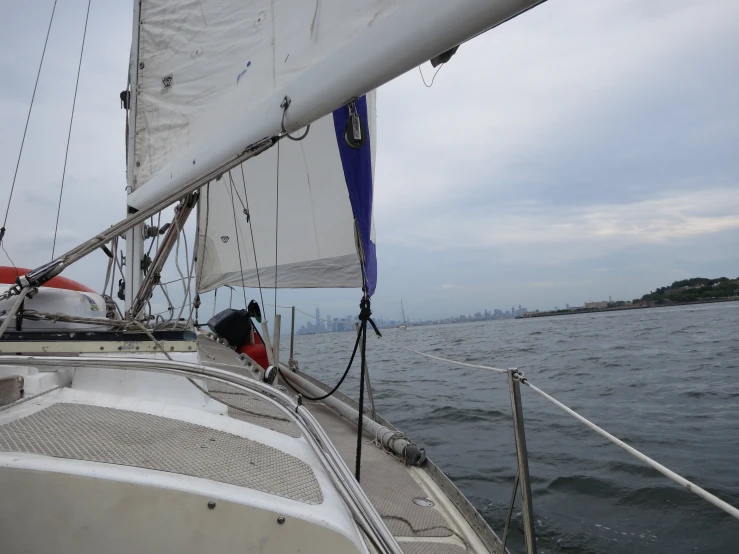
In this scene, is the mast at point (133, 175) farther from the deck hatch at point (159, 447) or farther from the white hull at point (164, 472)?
the deck hatch at point (159, 447)

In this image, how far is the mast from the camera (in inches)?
136

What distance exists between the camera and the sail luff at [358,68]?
51.3 inches

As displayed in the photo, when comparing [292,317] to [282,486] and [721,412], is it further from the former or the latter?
[721,412]

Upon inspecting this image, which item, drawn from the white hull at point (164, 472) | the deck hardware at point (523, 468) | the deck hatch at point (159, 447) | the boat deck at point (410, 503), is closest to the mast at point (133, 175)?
the boat deck at point (410, 503)

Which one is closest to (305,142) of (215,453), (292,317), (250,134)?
(292,317)

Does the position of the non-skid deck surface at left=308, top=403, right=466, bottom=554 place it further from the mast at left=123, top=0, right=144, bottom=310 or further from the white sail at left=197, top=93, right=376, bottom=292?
the mast at left=123, top=0, right=144, bottom=310

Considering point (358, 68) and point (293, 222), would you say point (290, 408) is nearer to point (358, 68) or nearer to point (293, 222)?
point (358, 68)

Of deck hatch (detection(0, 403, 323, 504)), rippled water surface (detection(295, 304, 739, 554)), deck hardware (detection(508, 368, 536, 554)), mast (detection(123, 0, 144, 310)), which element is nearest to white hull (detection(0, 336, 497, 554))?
deck hatch (detection(0, 403, 323, 504))

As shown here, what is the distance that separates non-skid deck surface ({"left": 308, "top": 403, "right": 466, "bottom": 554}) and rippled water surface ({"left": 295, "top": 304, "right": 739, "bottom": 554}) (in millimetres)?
897

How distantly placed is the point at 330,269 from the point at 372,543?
11.4 ft

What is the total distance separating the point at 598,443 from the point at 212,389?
13.8 ft

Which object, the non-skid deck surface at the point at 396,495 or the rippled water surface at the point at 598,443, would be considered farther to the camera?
the rippled water surface at the point at 598,443

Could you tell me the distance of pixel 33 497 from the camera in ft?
3.19

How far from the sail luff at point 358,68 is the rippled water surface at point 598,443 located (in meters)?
2.82
